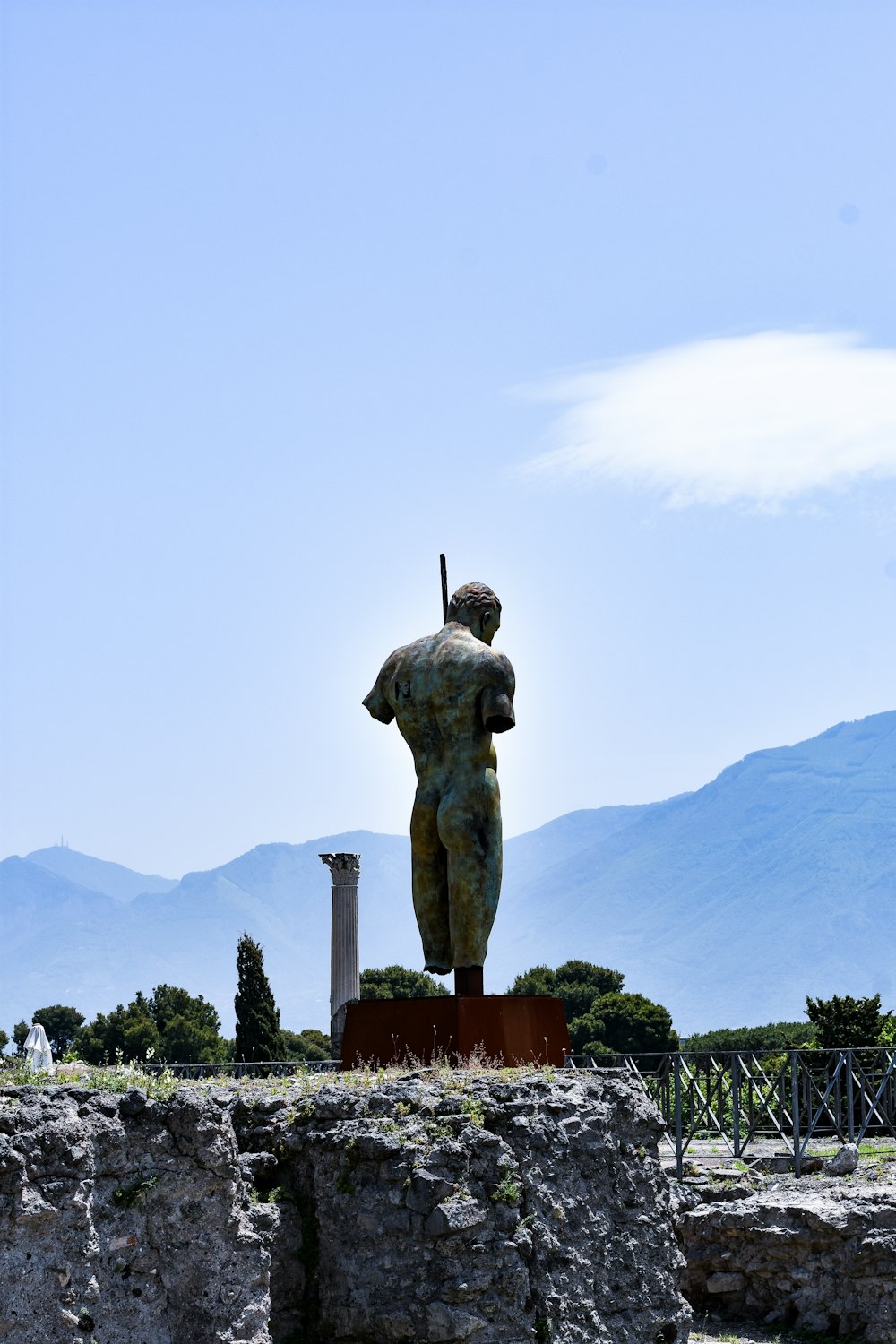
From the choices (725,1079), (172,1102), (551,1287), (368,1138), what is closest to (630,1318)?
(551,1287)

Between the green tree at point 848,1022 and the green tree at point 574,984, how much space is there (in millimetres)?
31703

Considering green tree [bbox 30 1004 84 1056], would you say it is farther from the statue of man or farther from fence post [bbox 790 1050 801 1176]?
the statue of man

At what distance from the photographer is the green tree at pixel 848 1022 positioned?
22.0 metres

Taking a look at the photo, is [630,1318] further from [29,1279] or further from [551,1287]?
[29,1279]

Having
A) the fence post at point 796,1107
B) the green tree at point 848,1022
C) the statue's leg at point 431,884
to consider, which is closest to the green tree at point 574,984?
the green tree at point 848,1022

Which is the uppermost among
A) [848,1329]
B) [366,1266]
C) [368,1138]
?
[368,1138]

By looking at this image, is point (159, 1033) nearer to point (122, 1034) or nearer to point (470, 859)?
point (122, 1034)

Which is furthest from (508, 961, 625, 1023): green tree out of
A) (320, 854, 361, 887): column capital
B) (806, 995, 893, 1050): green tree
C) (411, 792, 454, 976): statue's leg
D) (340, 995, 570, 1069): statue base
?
(340, 995, 570, 1069): statue base

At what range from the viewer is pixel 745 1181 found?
605 inches

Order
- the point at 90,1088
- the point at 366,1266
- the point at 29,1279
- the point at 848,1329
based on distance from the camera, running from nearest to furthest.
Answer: the point at 29,1279
the point at 90,1088
the point at 366,1266
the point at 848,1329

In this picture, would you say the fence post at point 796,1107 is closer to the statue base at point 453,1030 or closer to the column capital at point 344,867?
the statue base at point 453,1030

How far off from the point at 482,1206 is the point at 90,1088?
260 centimetres

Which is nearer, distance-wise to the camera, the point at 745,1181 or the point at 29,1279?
the point at 29,1279

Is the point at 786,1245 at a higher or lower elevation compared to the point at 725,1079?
lower
